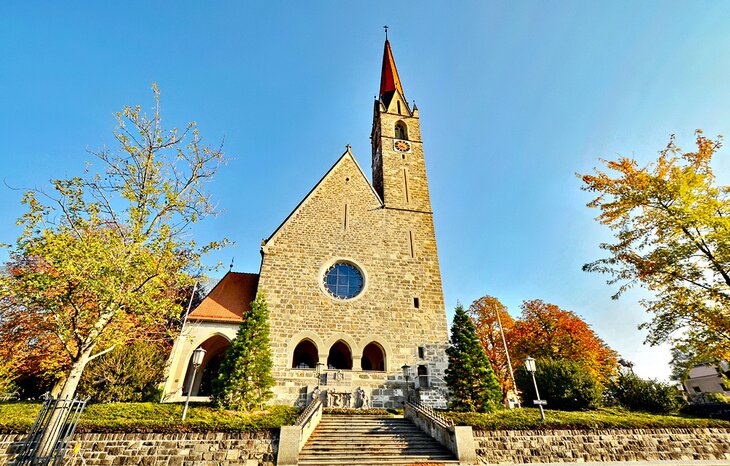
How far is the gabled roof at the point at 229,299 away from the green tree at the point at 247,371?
2343 millimetres

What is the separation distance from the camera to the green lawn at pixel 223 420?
8.98 meters

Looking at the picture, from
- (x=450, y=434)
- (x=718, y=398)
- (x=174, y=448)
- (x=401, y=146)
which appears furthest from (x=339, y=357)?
(x=718, y=398)

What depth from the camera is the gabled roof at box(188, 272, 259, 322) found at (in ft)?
49.8

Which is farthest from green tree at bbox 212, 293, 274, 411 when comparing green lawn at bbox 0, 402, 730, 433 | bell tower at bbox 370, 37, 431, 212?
bell tower at bbox 370, 37, 431, 212

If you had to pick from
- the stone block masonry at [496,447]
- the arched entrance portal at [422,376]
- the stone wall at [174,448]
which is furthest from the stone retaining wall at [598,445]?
the stone wall at [174,448]

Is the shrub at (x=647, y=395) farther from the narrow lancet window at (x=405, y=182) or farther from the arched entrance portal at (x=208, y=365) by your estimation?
the arched entrance portal at (x=208, y=365)

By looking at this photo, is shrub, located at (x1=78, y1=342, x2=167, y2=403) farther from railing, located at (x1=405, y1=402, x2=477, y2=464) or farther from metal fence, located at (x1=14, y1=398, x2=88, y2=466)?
railing, located at (x1=405, y1=402, x2=477, y2=464)

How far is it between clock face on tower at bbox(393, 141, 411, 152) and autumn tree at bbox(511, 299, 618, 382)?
17.9 metres

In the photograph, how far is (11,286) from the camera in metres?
8.08

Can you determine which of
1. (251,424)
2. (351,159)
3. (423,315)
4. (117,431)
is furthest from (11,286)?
(351,159)

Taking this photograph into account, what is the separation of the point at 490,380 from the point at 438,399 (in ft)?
9.50

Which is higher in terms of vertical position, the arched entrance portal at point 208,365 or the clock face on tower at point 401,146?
the clock face on tower at point 401,146

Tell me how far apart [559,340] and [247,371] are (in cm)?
2442

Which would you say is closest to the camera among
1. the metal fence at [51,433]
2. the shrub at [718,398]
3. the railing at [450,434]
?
the metal fence at [51,433]
